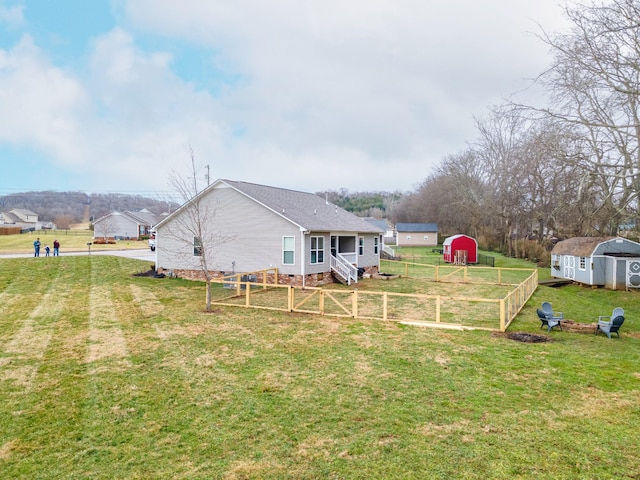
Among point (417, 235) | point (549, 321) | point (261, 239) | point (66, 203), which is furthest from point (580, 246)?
point (66, 203)

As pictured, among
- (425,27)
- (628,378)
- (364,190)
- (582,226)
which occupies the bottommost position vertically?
(628,378)

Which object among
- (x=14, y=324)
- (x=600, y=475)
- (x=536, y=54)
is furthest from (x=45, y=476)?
(x=536, y=54)

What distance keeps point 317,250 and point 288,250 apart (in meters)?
1.72

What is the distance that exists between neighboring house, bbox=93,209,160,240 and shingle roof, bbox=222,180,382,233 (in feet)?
148

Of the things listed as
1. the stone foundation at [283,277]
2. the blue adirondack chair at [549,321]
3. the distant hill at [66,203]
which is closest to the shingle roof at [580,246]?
the blue adirondack chair at [549,321]

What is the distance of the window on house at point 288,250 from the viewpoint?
1977 centimetres

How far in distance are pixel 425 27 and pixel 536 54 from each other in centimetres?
587

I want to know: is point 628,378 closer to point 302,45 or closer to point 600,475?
point 600,475

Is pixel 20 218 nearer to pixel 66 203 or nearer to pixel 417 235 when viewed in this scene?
pixel 66 203

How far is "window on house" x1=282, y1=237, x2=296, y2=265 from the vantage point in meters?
19.8

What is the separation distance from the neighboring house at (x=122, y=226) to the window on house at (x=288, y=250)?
49.3 metres

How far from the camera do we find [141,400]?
6.46 metres

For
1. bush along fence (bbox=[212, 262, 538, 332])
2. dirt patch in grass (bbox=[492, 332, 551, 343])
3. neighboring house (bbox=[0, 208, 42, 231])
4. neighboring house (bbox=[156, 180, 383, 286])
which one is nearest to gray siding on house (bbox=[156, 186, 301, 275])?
neighboring house (bbox=[156, 180, 383, 286])

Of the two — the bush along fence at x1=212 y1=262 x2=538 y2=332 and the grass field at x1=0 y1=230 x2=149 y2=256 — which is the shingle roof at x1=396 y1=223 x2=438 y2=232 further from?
the bush along fence at x1=212 y1=262 x2=538 y2=332
